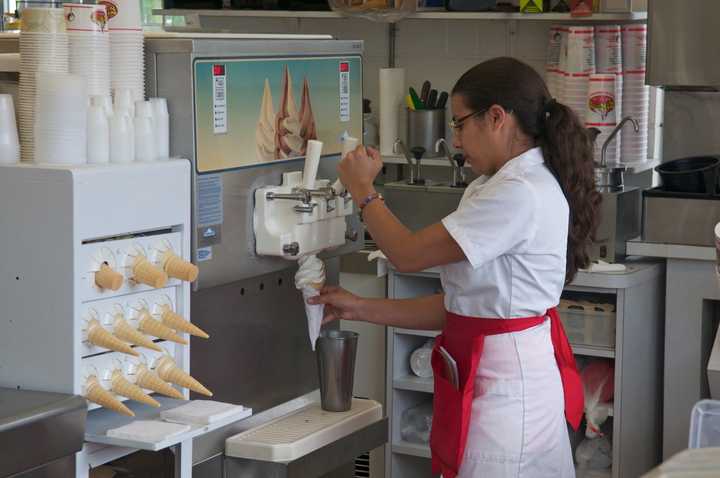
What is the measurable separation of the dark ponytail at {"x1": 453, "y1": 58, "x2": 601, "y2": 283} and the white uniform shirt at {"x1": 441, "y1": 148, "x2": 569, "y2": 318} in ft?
0.12

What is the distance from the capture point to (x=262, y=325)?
2.64m

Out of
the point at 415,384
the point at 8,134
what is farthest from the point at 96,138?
the point at 415,384

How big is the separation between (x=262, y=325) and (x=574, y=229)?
72 centimetres

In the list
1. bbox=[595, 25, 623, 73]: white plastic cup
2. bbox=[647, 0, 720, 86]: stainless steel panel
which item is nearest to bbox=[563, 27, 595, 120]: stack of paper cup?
bbox=[595, 25, 623, 73]: white plastic cup

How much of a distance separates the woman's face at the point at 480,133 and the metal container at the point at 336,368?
1.55ft

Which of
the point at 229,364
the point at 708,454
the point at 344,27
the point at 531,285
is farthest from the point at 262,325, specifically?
the point at 344,27

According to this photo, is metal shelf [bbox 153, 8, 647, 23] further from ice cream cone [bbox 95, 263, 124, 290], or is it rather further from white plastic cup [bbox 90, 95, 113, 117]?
ice cream cone [bbox 95, 263, 124, 290]

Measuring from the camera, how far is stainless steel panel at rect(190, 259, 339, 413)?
96.6 inches

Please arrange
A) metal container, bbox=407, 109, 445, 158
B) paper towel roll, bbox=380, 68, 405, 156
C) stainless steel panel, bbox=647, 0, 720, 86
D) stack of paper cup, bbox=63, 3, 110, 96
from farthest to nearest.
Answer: paper towel roll, bbox=380, 68, 405, 156
metal container, bbox=407, 109, 445, 158
stainless steel panel, bbox=647, 0, 720, 86
stack of paper cup, bbox=63, 3, 110, 96

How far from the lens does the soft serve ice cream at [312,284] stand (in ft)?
8.44

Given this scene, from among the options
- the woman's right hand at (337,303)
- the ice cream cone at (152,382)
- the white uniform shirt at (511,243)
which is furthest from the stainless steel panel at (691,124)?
the ice cream cone at (152,382)

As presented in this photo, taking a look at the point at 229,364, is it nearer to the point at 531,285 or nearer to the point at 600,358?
the point at 531,285

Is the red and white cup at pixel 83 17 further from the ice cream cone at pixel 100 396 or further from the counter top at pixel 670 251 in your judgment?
the counter top at pixel 670 251

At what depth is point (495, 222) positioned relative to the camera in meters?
2.41
